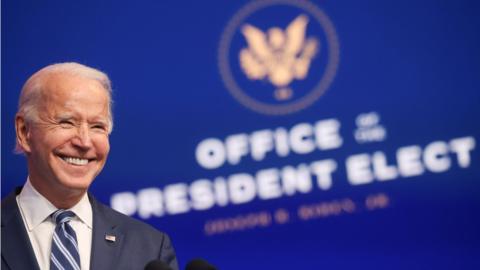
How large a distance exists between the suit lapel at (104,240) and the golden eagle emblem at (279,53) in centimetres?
176

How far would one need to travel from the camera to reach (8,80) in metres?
3.40

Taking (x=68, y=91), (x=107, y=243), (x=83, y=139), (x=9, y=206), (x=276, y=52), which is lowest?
(x=107, y=243)

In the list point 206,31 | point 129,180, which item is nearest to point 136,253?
point 129,180

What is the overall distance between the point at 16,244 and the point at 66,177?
0.57ft

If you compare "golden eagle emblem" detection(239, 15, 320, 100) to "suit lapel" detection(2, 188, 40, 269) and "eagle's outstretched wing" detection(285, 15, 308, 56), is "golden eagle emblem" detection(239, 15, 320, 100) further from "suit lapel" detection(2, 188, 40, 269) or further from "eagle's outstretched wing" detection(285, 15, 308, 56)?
"suit lapel" detection(2, 188, 40, 269)

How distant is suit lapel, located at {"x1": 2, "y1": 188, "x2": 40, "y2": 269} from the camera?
1.58m

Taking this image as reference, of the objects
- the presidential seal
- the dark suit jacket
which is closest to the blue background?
the presidential seal

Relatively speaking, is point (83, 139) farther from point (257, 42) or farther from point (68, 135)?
point (257, 42)

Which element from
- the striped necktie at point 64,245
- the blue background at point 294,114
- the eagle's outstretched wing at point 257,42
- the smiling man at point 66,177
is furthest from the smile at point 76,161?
the eagle's outstretched wing at point 257,42

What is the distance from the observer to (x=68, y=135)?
167 centimetres

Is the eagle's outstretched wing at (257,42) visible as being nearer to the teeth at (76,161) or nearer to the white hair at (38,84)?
the white hair at (38,84)

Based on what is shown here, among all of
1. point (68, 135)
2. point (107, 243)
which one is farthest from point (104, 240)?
point (68, 135)

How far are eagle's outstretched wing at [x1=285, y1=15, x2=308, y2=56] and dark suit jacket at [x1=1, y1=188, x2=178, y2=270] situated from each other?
1.79 metres

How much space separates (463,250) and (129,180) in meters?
1.49
